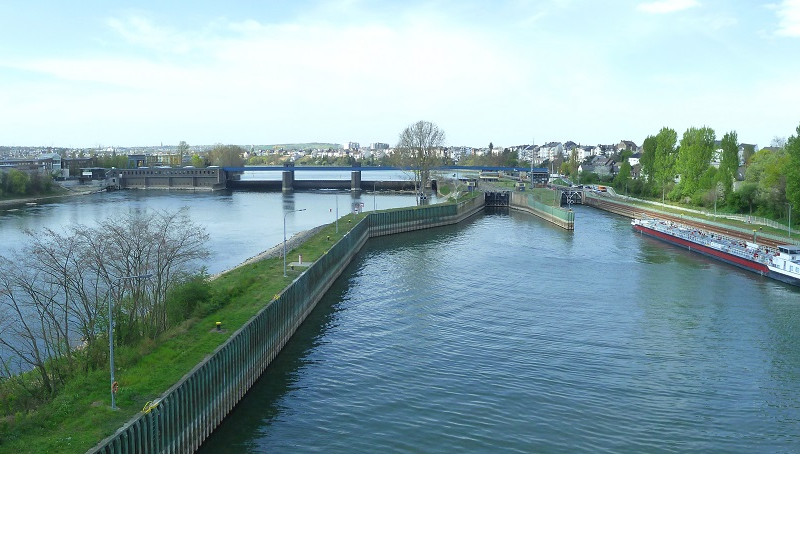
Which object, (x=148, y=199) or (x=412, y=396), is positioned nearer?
(x=412, y=396)

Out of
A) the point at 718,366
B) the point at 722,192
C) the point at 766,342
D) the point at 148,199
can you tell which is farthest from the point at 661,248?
the point at 148,199

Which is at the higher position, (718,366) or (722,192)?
(722,192)

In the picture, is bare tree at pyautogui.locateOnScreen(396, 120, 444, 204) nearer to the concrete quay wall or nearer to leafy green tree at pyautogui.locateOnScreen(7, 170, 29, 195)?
the concrete quay wall

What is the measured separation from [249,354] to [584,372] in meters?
16.5

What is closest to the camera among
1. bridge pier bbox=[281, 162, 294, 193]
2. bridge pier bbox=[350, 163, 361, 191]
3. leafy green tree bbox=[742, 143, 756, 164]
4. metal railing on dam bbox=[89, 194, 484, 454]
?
metal railing on dam bbox=[89, 194, 484, 454]

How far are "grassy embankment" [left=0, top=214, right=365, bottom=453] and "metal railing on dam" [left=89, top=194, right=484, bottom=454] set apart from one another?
2.45 ft

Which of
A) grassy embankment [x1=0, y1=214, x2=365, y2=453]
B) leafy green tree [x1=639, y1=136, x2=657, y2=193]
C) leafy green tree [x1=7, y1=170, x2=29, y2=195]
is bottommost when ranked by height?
grassy embankment [x1=0, y1=214, x2=365, y2=453]

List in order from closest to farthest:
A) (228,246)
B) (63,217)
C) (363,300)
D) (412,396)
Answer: (412,396)
(363,300)
(228,246)
(63,217)

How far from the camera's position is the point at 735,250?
67.6 meters

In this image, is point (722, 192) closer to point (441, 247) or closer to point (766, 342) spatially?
point (441, 247)

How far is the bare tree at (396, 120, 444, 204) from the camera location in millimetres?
143000

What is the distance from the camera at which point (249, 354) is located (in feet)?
105

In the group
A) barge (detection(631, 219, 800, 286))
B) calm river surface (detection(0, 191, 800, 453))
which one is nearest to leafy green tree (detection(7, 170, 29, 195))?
calm river surface (detection(0, 191, 800, 453))

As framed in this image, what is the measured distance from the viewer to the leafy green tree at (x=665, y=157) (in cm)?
12069
